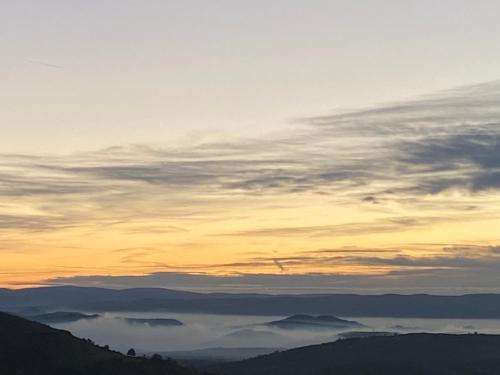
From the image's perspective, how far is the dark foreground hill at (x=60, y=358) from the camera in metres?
111

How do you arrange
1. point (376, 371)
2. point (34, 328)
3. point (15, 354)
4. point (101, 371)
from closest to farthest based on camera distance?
point (101, 371) < point (15, 354) < point (34, 328) < point (376, 371)

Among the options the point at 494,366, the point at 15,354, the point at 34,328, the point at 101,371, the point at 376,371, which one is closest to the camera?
the point at 101,371

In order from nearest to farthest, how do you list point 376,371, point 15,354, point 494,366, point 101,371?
point 101,371, point 15,354, point 376,371, point 494,366

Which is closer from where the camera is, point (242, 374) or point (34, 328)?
point (34, 328)

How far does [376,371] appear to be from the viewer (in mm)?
171750

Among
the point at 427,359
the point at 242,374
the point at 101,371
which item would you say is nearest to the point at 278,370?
the point at 242,374

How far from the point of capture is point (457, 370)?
188 m

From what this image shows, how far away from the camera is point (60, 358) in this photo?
11594cm

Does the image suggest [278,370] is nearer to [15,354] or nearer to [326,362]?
[326,362]

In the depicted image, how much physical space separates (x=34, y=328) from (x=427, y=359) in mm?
92462

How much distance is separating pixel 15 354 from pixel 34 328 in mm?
10049

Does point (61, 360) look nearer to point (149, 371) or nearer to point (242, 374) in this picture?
point (149, 371)

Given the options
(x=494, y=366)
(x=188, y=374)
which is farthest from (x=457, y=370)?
(x=188, y=374)

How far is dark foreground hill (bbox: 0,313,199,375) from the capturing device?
111250 mm
